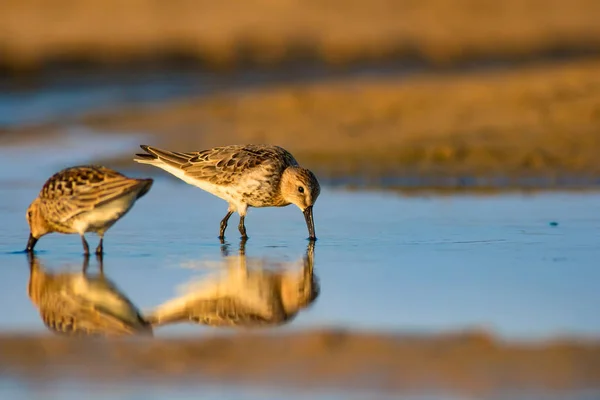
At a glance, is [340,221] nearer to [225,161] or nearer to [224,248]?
[225,161]

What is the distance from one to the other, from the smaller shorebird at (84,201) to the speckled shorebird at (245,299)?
101 cm

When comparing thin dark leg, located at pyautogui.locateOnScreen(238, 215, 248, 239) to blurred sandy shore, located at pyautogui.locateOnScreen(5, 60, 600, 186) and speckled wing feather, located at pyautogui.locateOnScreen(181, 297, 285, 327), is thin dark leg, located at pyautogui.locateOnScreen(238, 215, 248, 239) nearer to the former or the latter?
speckled wing feather, located at pyautogui.locateOnScreen(181, 297, 285, 327)

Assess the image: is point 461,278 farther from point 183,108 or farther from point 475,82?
point 183,108

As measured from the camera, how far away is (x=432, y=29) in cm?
3212

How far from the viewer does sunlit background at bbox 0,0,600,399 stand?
662 cm

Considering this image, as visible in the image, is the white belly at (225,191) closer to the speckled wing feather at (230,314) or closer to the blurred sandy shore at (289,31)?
the speckled wing feather at (230,314)

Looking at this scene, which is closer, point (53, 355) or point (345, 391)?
point (345, 391)

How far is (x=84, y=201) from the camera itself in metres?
9.81

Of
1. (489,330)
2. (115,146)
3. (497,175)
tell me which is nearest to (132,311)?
(489,330)

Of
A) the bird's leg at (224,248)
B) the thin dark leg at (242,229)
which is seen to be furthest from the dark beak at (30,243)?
the thin dark leg at (242,229)

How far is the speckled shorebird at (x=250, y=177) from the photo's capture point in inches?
442

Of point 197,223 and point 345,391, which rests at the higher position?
point 197,223

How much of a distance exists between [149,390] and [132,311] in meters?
1.79

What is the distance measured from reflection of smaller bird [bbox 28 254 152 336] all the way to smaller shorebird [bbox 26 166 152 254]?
22.1 inches
